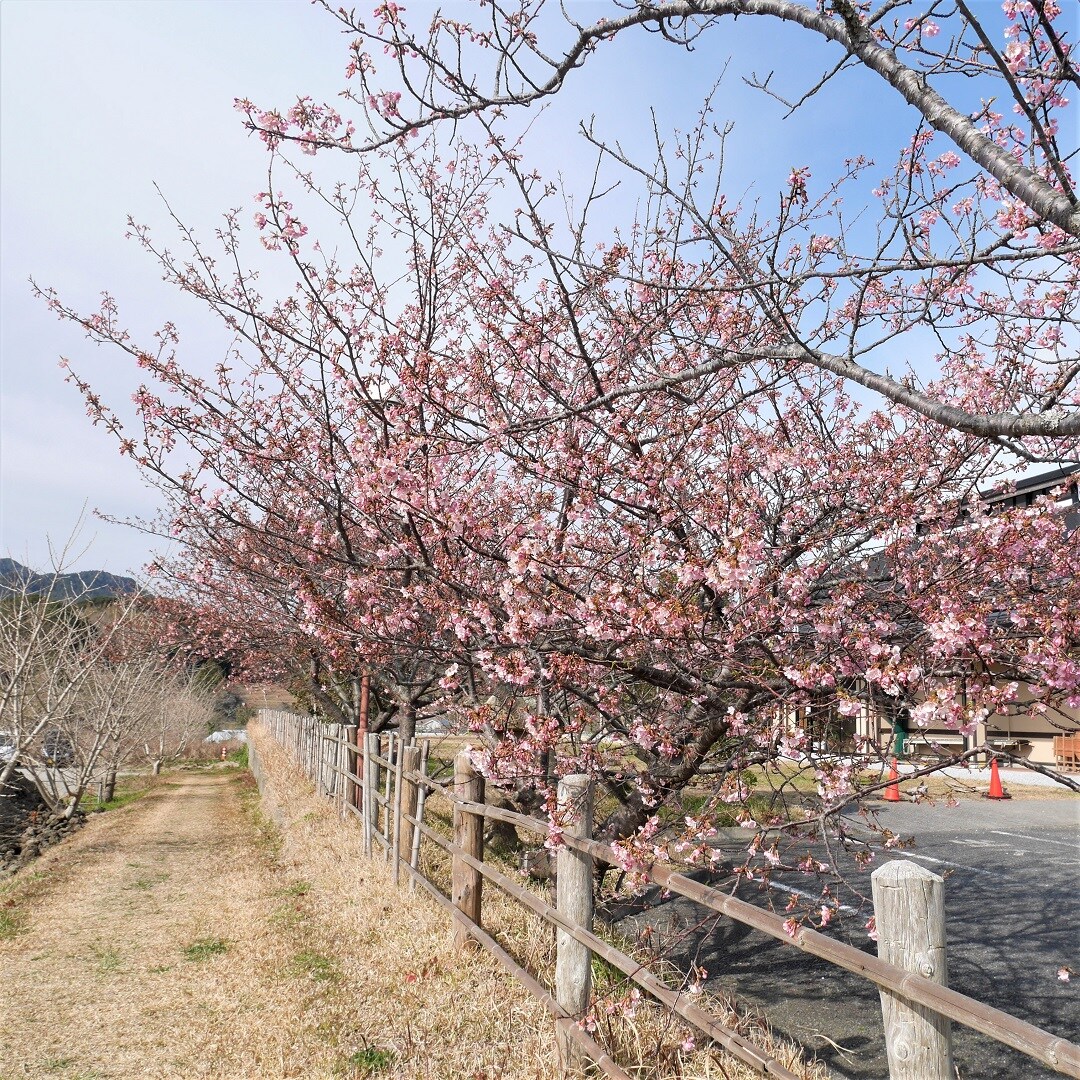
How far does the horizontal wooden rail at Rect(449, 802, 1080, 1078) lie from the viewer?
5.61 feet

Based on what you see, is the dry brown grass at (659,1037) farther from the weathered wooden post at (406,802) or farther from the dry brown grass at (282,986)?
the weathered wooden post at (406,802)

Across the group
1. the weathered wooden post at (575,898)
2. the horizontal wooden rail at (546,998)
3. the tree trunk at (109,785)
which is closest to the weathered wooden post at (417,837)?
the horizontal wooden rail at (546,998)

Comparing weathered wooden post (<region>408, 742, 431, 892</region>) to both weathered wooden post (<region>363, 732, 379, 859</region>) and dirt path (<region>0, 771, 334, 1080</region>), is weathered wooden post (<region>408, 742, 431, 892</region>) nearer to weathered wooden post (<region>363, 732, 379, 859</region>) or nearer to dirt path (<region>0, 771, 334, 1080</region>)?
dirt path (<region>0, 771, 334, 1080</region>)

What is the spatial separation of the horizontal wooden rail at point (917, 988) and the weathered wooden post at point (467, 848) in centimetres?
236

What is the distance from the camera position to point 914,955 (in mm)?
2164

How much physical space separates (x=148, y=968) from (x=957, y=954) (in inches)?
258

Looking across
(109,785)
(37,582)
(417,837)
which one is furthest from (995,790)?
(109,785)

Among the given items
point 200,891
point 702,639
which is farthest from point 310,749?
point 702,639

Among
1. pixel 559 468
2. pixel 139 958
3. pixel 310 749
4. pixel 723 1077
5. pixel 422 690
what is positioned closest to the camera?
pixel 723 1077

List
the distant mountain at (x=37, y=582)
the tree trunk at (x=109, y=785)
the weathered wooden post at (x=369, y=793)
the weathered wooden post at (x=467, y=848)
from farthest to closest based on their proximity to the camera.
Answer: the tree trunk at (x=109, y=785) → the distant mountain at (x=37, y=582) → the weathered wooden post at (x=369, y=793) → the weathered wooden post at (x=467, y=848)

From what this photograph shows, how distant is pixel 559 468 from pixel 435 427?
42.0 inches

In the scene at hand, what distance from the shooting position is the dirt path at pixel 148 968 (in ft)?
15.7

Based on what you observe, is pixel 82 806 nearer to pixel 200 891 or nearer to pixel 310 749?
pixel 310 749

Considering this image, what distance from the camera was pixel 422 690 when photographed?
10.9m
